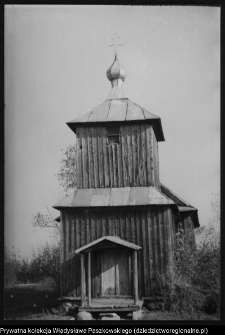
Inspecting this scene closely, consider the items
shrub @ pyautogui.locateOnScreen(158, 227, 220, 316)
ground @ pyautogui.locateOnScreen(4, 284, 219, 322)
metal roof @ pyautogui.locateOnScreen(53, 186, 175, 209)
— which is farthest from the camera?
metal roof @ pyautogui.locateOnScreen(53, 186, 175, 209)

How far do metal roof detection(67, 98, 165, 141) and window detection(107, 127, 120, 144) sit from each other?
16.6 inches

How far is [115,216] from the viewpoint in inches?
790

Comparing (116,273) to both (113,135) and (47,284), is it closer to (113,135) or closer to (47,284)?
(47,284)

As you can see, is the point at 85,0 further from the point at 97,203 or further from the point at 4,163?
the point at 97,203

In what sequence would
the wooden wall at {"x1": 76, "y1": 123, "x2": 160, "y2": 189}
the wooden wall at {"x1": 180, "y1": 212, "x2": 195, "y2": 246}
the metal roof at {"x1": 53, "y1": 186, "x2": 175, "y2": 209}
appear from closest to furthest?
the metal roof at {"x1": 53, "y1": 186, "x2": 175, "y2": 209} < the wooden wall at {"x1": 76, "y1": 123, "x2": 160, "y2": 189} < the wooden wall at {"x1": 180, "y1": 212, "x2": 195, "y2": 246}

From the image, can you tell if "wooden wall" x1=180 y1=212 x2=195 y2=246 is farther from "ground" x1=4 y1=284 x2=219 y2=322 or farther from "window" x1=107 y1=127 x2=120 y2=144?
"ground" x1=4 y1=284 x2=219 y2=322

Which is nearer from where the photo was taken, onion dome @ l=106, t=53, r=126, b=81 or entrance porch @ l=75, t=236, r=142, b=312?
entrance porch @ l=75, t=236, r=142, b=312

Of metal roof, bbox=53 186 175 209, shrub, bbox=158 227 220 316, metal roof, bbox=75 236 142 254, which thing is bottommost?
shrub, bbox=158 227 220 316

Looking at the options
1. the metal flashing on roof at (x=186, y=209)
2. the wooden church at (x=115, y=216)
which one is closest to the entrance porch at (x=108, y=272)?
the wooden church at (x=115, y=216)

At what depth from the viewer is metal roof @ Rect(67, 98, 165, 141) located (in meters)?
21.1

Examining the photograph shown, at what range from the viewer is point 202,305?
1795cm

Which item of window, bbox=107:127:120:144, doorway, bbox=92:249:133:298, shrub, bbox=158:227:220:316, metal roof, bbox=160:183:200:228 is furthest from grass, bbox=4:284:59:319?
window, bbox=107:127:120:144

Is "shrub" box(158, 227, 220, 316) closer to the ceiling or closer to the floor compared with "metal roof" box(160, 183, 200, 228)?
closer to the floor

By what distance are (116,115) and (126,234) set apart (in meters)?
5.30
